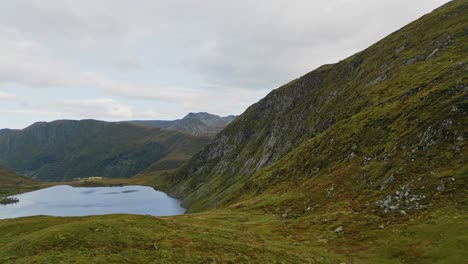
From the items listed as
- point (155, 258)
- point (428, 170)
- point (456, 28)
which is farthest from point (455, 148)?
point (456, 28)

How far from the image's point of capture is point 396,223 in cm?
4912

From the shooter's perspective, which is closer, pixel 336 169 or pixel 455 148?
pixel 455 148

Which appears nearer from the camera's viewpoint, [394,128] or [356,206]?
[356,206]

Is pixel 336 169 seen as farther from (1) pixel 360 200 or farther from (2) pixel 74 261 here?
(2) pixel 74 261

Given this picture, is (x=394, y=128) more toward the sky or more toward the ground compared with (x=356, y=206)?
more toward the sky

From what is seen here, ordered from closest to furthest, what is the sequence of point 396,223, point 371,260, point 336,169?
1. point 371,260
2. point 396,223
3. point 336,169

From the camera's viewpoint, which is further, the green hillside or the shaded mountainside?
the shaded mountainside

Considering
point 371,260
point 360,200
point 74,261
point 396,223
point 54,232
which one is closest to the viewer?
point 74,261

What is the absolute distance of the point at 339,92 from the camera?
158 metres

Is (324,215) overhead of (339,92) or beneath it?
beneath

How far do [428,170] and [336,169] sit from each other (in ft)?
91.5

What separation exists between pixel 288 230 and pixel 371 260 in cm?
1981

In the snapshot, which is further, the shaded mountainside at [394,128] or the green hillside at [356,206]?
the shaded mountainside at [394,128]

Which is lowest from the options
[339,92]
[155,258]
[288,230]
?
[288,230]
